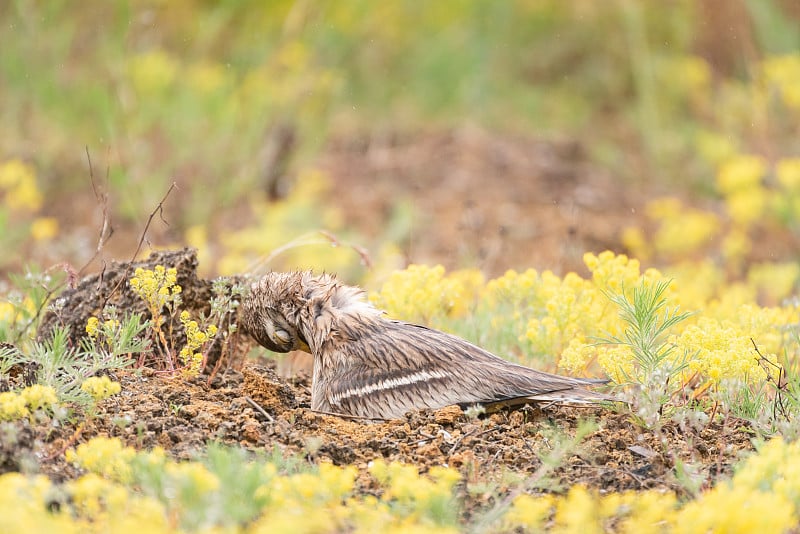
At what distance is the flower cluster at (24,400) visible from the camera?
3.27m

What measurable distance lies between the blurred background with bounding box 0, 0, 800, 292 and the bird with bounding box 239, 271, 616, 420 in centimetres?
261

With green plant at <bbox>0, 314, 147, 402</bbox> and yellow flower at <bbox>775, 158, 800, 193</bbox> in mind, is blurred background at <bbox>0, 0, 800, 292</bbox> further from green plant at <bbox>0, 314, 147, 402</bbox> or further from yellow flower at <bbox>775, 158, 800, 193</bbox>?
green plant at <bbox>0, 314, 147, 402</bbox>

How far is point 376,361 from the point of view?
4.08 m

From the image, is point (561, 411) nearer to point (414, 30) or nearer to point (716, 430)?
point (716, 430)

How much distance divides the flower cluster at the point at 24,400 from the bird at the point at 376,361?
1.10m

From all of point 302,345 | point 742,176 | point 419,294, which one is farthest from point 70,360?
point 742,176

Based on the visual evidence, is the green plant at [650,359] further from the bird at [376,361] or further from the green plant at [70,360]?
the green plant at [70,360]

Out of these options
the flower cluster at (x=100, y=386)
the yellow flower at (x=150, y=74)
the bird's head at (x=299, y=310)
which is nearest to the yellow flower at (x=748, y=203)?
the yellow flower at (x=150, y=74)

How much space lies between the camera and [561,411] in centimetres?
412

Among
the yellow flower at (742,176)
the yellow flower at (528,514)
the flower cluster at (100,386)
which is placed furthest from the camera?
the yellow flower at (742,176)

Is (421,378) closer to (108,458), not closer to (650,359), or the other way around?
(650,359)

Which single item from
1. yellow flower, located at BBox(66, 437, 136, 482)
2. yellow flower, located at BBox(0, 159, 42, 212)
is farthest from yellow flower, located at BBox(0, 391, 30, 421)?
yellow flower, located at BBox(0, 159, 42, 212)

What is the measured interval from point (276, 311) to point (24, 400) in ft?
4.14

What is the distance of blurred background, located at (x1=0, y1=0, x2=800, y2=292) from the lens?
29.0 feet
